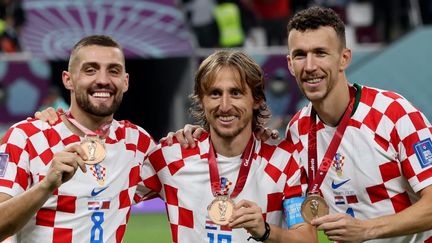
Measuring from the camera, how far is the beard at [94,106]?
5465 millimetres

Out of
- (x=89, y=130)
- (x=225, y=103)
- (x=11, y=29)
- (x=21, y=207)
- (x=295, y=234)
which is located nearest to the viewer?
(x=21, y=207)

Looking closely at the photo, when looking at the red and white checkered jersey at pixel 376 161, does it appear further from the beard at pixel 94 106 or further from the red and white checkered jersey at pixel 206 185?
the beard at pixel 94 106

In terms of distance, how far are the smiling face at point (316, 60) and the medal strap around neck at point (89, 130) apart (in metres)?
1.18

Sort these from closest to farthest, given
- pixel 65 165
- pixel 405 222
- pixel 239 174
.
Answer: pixel 65 165 < pixel 405 222 < pixel 239 174

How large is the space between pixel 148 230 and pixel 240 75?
234 inches

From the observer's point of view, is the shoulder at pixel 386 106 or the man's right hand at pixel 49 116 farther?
the man's right hand at pixel 49 116

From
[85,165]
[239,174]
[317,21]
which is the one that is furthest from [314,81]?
[85,165]

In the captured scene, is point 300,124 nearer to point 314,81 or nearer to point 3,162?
point 314,81

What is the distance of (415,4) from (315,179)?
10.7m

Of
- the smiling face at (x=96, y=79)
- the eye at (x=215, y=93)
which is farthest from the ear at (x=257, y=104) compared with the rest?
the smiling face at (x=96, y=79)

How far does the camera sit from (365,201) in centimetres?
551

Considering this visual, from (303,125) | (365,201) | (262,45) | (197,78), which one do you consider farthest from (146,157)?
(262,45)

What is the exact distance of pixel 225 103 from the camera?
5.35 metres

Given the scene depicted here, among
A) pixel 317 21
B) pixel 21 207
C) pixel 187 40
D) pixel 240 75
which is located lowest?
pixel 21 207
